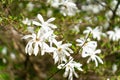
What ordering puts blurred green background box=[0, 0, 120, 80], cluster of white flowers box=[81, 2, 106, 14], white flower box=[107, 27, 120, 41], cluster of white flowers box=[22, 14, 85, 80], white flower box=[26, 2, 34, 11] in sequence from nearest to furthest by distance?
cluster of white flowers box=[22, 14, 85, 80]
blurred green background box=[0, 0, 120, 80]
white flower box=[107, 27, 120, 41]
white flower box=[26, 2, 34, 11]
cluster of white flowers box=[81, 2, 106, 14]

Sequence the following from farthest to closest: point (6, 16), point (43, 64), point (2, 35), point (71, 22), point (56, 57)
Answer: point (43, 64), point (2, 35), point (71, 22), point (6, 16), point (56, 57)

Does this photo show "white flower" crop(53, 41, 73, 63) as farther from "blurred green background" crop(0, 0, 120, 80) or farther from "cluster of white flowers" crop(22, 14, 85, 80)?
"blurred green background" crop(0, 0, 120, 80)

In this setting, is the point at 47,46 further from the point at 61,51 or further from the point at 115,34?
the point at 115,34

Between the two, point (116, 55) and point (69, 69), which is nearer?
point (69, 69)

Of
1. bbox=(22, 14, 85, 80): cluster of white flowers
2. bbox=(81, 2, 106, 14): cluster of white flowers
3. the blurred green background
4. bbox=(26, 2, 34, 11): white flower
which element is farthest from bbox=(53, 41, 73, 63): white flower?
bbox=(81, 2, 106, 14): cluster of white flowers

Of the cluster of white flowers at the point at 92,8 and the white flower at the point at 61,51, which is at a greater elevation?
the cluster of white flowers at the point at 92,8

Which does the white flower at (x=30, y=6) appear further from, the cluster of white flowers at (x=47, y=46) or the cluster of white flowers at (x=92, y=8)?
the cluster of white flowers at (x=47, y=46)

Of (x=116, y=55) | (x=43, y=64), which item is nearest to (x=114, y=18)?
(x=116, y=55)

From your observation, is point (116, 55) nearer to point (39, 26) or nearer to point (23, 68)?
point (23, 68)

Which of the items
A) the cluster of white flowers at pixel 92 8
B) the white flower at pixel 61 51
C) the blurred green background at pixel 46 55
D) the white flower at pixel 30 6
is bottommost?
the white flower at pixel 61 51

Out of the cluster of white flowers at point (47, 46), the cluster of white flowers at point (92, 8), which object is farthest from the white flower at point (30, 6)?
the cluster of white flowers at point (47, 46)

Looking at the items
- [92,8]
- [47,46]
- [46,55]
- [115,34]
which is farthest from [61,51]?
[92,8]
